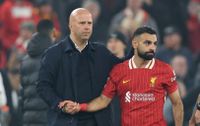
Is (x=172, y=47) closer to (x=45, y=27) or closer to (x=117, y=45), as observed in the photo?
(x=117, y=45)

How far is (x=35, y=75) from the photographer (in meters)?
15.4

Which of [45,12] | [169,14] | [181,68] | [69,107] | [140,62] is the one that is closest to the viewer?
[69,107]

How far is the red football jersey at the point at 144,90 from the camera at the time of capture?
42.1 feet

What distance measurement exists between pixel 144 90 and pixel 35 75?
2886mm

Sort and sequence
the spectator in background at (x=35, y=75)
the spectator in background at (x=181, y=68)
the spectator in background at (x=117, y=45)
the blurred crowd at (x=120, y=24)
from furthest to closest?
the blurred crowd at (x=120, y=24) < the spectator in background at (x=181, y=68) < the spectator in background at (x=117, y=45) < the spectator in background at (x=35, y=75)

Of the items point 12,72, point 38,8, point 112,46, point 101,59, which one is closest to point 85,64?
point 101,59

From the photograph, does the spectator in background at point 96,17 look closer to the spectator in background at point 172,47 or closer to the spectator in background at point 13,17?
the spectator in background at point 13,17

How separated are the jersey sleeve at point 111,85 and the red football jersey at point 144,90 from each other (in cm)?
3

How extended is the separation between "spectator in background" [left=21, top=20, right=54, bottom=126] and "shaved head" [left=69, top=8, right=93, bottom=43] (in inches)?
90.7

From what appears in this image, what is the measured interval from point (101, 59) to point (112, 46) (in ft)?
9.01

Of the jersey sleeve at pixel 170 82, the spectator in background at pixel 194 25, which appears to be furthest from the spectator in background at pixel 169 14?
the jersey sleeve at pixel 170 82

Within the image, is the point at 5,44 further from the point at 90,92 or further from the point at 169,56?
the point at 90,92

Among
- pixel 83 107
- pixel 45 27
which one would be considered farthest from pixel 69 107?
pixel 45 27

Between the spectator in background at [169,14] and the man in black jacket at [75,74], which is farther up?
the man in black jacket at [75,74]
